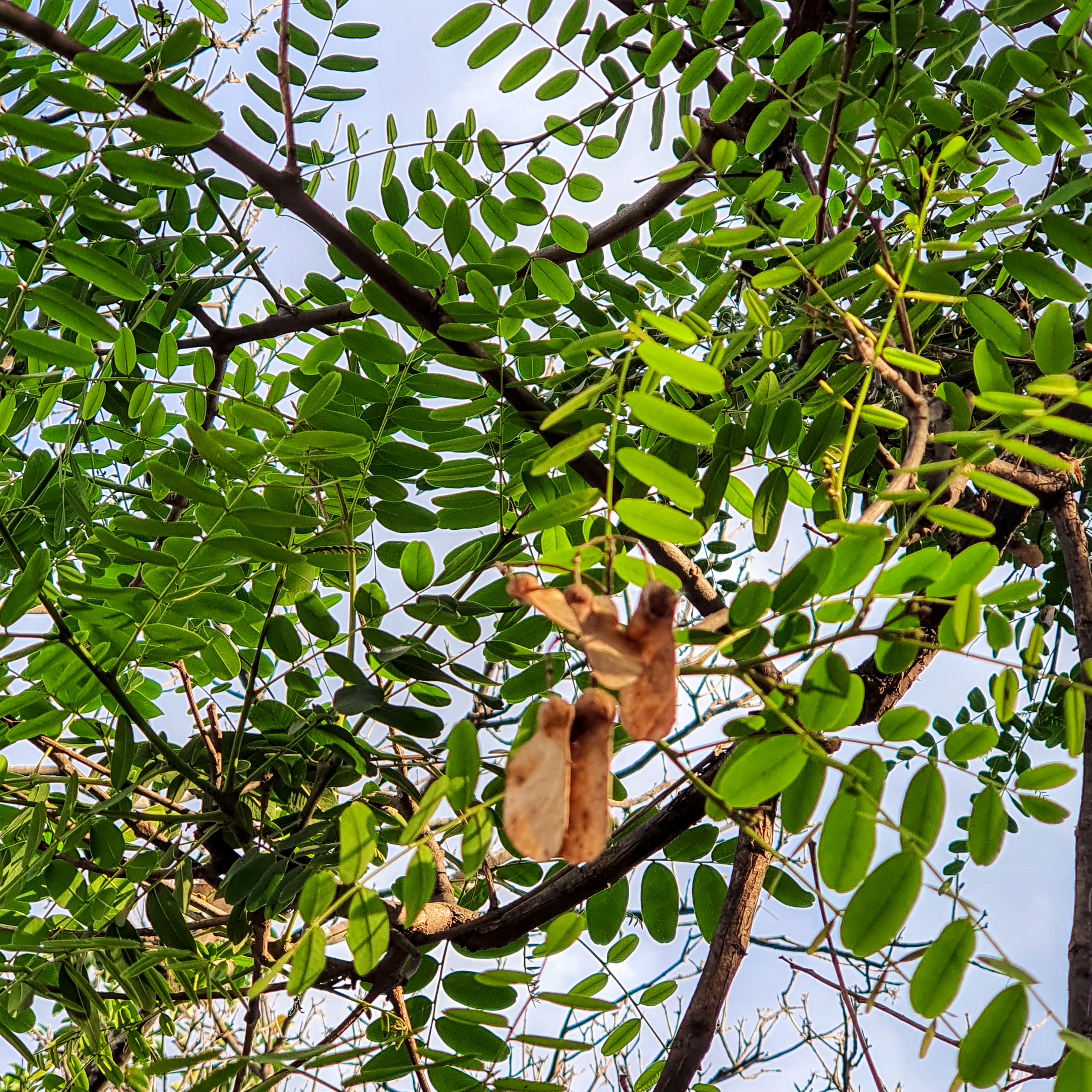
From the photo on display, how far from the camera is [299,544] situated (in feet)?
2.52

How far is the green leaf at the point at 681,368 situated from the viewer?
416 mm

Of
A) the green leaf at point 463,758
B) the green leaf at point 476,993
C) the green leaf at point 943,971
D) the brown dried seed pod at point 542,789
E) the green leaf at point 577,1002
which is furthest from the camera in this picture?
the green leaf at point 476,993

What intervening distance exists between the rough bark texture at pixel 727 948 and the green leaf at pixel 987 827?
29cm

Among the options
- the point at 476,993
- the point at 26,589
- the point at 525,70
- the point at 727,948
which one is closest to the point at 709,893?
the point at 727,948

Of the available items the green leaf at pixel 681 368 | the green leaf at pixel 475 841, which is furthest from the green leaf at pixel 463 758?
the green leaf at pixel 681 368

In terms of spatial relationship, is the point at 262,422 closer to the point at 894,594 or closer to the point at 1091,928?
the point at 894,594

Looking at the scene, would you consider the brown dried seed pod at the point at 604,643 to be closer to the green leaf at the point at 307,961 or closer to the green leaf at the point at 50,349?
the green leaf at the point at 307,961

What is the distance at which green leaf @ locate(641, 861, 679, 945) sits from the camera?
0.79m

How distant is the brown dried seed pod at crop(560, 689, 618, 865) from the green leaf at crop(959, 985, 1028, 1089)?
227 millimetres

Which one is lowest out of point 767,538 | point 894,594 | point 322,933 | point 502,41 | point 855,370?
point 322,933

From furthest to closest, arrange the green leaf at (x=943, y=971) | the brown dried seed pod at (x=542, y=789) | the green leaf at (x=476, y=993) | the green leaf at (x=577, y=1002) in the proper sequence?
the green leaf at (x=476, y=993)
the green leaf at (x=577, y=1002)
the green leaf at (x=943, y=971)
the brown dried seed pod at (x=542, y=789)

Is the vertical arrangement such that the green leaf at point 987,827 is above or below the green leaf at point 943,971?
above

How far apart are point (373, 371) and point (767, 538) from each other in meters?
0.48

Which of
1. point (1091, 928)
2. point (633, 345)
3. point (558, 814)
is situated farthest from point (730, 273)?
point (1091, 928)
